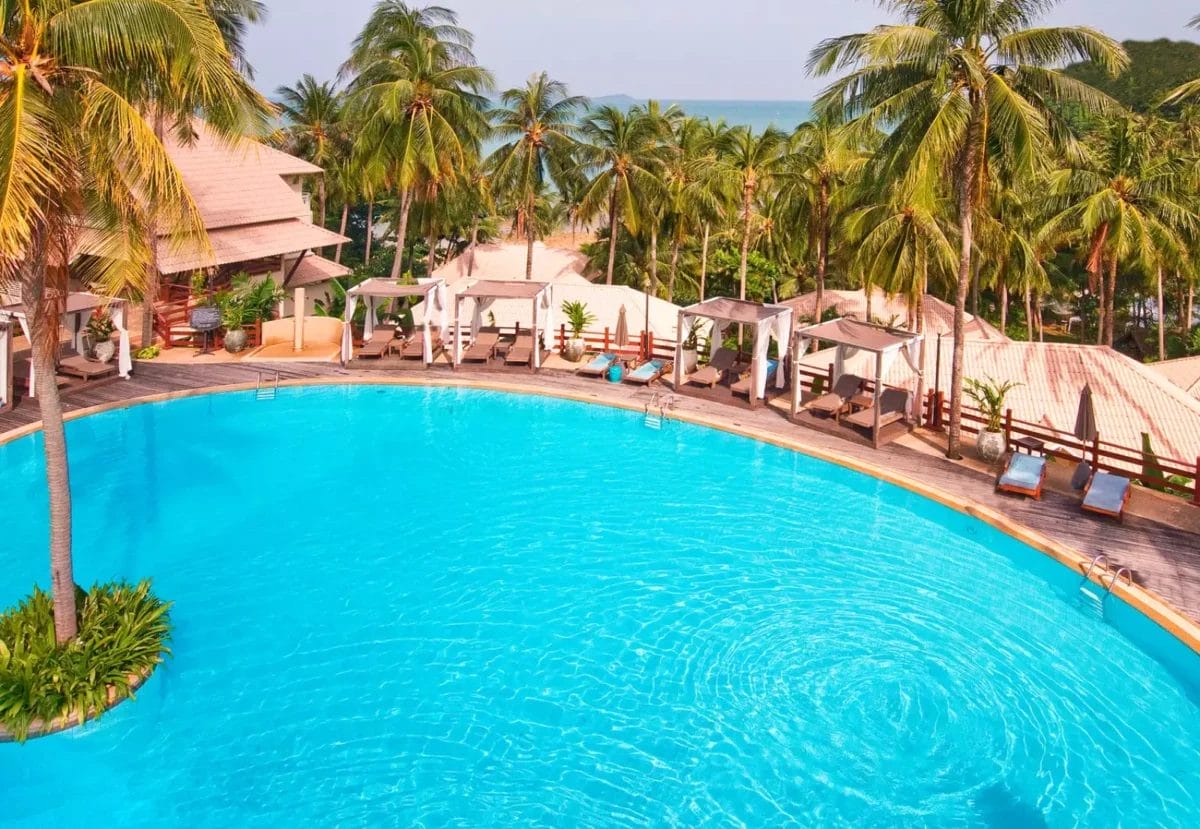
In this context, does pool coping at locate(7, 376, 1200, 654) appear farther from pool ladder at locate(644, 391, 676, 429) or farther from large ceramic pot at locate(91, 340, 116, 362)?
large ceramic pot at locate(91, 340, 116, 362)

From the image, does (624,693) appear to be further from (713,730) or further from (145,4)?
(145,4)

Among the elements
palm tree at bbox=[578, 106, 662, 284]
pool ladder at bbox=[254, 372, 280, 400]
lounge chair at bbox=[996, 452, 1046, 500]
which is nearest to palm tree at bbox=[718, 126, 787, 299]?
palm tree at bbox=[578, 106, 662, 284]

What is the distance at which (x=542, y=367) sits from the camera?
28.6 metres

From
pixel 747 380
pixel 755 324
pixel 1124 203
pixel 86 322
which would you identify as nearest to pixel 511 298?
pixel 747 380

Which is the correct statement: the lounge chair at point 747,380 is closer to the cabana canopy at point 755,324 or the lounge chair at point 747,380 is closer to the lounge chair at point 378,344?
the cabana canopy at point 755,324

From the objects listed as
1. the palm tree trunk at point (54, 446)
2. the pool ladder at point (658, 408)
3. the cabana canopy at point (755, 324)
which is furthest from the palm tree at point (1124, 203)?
the palm tree trunk at point (54, 446)

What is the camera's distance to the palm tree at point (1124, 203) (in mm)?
27953

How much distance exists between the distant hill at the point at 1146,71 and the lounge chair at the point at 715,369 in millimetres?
59740

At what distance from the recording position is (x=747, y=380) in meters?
25.5

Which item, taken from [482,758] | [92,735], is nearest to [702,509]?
[482,758]

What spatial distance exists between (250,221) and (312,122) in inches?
677

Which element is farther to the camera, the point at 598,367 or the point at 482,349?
the point at 482,349

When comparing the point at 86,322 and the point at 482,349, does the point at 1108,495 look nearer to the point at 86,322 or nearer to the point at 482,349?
the point at 482,349

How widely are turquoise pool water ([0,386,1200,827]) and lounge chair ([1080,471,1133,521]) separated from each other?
1896 millimetres
